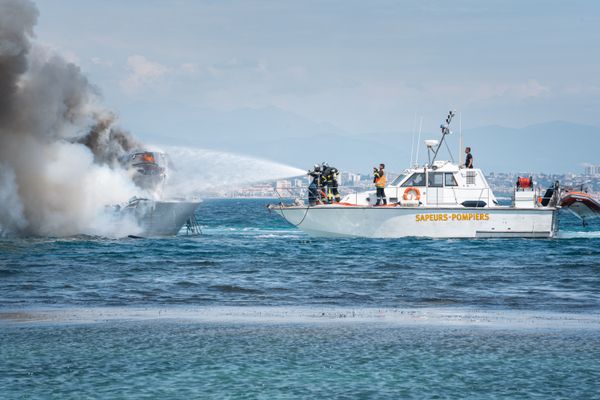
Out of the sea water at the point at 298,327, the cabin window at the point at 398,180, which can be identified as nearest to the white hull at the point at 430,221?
the cabin window at the point at 398,180

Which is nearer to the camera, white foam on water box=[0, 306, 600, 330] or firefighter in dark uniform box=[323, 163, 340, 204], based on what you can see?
white foam on water box=[0, 306, 600, 330]

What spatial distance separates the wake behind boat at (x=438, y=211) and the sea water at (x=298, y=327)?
7.51 meters

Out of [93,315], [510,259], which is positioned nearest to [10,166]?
[510,259]

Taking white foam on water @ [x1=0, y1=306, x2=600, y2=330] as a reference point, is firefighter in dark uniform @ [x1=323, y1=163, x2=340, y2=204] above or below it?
above

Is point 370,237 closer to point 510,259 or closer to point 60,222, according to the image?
point 510,259

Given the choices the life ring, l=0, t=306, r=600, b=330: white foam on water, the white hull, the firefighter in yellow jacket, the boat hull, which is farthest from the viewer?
the boat hull

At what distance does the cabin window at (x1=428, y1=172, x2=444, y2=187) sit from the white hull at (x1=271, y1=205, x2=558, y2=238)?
3.90 feet

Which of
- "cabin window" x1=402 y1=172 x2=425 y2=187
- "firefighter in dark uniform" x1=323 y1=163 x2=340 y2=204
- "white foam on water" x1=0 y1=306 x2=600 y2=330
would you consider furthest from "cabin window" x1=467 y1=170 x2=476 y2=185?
"white foam on water" x1=0 y1=306 x2=600 y2=330

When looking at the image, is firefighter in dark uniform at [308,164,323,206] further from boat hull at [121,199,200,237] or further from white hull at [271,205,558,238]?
boat hull at [121,199,200,237]

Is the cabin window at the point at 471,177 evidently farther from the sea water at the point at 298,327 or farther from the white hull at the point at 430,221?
the sea water at the point at 298,327

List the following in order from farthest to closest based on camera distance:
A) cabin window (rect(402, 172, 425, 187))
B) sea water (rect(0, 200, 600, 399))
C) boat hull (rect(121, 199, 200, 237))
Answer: boat hull (rect(121, 199, 200, 237))
cabin window (rect(402, 172, 425, 187))
sea water (rect(0, 200, 600, 399))

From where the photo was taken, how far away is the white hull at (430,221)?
129 ft

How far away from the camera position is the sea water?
1156cm

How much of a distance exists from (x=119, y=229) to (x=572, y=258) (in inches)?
826
